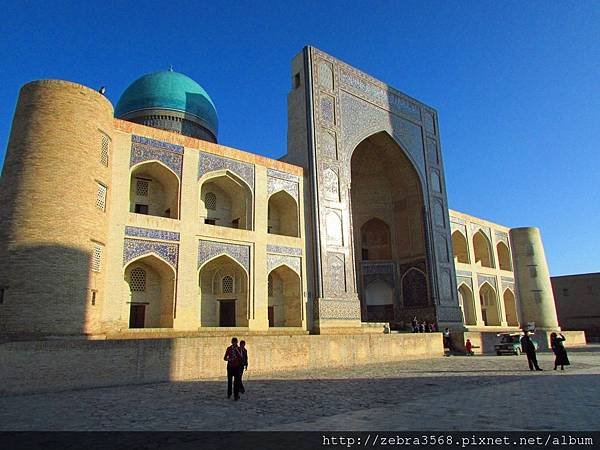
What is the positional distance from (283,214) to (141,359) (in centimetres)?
894

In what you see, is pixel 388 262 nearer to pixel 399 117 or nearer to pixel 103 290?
pixel 399 117

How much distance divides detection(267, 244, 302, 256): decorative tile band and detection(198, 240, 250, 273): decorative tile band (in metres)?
0.79

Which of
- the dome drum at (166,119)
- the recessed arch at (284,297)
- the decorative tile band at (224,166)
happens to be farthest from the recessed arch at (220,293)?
the dome drum at (166,119)

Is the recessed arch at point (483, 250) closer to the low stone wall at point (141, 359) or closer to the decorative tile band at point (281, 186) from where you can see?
the decorative tile band at point (281, 186)

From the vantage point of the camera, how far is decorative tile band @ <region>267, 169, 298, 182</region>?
590 inches

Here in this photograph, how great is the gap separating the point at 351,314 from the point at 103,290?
307 inches

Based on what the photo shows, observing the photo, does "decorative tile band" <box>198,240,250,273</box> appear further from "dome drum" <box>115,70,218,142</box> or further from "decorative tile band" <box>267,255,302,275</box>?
"dome drum" <box>115,70,218,142</box>

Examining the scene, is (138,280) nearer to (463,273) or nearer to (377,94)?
(377,94)

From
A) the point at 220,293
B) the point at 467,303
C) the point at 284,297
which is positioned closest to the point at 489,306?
the point at 467,303

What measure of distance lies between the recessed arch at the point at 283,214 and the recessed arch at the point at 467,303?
37.7ft

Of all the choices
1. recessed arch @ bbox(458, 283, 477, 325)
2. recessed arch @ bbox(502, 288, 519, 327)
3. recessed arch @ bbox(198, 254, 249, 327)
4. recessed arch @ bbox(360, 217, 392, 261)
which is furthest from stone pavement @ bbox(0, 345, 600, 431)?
recessed arch @ bbox(502, 288, 519, 327)

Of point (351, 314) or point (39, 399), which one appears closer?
point (39, 399)
